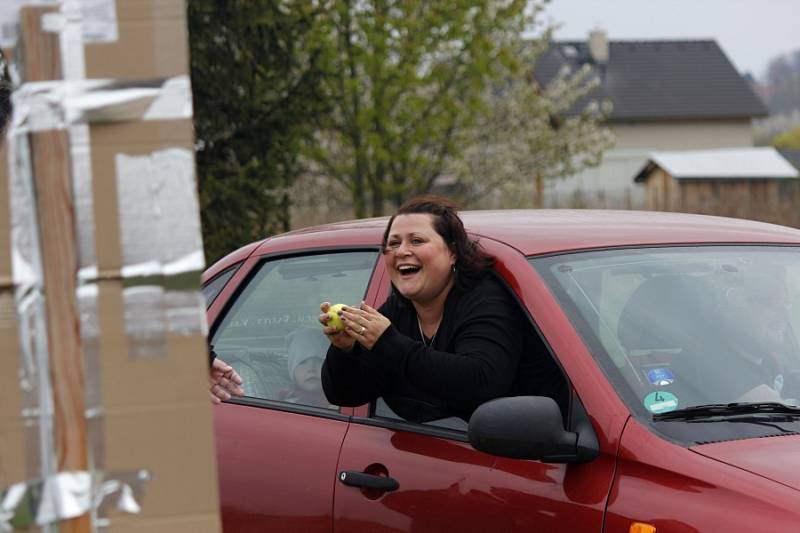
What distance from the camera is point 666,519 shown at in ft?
10.9

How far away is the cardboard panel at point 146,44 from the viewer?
2.17 meters

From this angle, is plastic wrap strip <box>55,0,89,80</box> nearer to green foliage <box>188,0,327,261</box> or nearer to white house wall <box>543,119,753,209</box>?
green foliage <box>188,0,327,261</box>

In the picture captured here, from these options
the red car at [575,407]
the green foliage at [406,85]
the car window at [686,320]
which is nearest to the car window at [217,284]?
the red car at [575,407]

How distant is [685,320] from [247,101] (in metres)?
16.0

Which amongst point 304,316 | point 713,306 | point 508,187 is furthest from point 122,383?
point 508,187

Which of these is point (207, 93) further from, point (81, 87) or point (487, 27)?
point (81, 87)

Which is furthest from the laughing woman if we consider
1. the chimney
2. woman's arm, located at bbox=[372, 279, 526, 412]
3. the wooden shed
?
the chimney

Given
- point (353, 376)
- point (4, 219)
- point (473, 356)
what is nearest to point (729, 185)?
point (353, 376)

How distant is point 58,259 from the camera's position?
2113mm

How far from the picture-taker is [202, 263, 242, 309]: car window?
5.25 metres

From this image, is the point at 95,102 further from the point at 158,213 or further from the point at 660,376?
the point at 660,376

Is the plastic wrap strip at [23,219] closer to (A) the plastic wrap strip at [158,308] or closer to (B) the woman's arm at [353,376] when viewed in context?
(A) the plastic wrap strip at [158,308]

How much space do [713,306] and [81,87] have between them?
2.38 m

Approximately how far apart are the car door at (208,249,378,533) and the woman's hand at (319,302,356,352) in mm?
253
